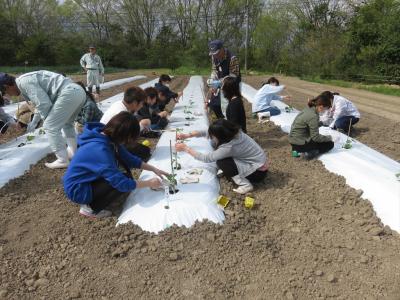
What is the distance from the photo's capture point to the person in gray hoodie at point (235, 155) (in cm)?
362

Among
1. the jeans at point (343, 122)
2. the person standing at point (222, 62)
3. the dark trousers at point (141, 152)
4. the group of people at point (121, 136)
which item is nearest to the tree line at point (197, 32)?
the jeans at point (343, 122)

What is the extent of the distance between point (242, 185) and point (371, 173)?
55.3 inches

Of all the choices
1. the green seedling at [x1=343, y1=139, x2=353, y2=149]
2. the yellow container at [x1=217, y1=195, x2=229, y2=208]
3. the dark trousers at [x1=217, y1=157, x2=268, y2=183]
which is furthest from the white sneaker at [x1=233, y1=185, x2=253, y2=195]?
the green seedling at [x1=343, y1=139, x2=353, y2=149]

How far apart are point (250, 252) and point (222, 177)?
4.66 feet

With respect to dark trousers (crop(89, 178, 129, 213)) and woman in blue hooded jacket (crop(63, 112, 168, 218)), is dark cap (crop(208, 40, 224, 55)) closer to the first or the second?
woman in blue hooded jacket (crop(63, 112, 168, 218))

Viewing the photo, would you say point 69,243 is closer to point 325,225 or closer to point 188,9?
point 325,225

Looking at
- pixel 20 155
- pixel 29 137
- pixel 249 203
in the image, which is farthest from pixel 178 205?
pixel 29 137

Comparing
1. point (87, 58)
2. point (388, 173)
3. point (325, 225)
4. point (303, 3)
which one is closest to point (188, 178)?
point (325, 225)

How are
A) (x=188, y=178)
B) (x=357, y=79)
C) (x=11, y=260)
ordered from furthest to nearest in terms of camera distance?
(x=357, y=79) → (x=188, y=178) → (x=11, y=260)

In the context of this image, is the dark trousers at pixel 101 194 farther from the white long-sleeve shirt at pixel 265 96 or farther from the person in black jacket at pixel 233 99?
the white long-sleeve shirt at pixel 265 96

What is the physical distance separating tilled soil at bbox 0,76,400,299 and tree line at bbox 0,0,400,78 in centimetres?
1956

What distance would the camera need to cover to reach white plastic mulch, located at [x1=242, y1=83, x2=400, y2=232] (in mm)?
3275

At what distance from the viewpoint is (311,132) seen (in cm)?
462

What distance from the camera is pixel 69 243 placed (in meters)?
2.96
